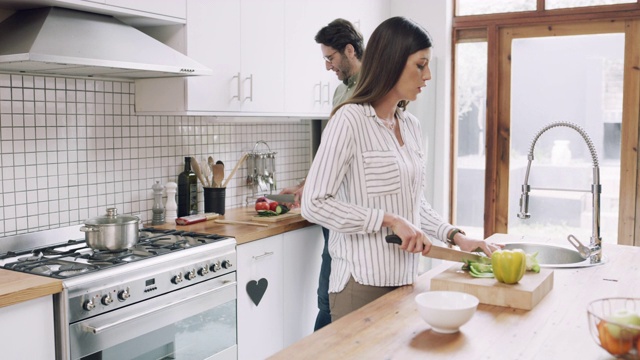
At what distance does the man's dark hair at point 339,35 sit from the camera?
3.26 m

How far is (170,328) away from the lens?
252 cm

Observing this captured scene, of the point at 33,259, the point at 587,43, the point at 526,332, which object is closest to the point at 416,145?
the point at 526,332

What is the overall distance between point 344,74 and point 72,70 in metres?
1.33

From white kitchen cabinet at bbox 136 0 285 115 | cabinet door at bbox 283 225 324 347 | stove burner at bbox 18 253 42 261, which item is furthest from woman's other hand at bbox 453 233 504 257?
stove burner at bbox 18 253 42 261

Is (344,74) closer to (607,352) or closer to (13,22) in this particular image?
(13,22)

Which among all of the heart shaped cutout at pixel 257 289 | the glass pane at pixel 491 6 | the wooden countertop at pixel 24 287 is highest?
the glass pane at pixel 491 6

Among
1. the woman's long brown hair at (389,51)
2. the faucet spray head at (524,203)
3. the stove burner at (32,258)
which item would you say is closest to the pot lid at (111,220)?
the stove burner at (32,258)

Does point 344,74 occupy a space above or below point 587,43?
below

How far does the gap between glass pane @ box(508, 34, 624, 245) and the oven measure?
2.32 meters

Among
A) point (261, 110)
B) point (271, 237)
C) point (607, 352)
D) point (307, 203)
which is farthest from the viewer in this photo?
point (261, 110)

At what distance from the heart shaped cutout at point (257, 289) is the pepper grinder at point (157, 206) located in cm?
55

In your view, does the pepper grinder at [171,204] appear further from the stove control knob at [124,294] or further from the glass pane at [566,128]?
the glass pane at [566,128]

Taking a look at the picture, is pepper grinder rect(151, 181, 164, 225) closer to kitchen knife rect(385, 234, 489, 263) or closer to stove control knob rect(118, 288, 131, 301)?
stove control knob rect(118, 288, 131, 301)

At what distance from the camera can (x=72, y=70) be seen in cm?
254
